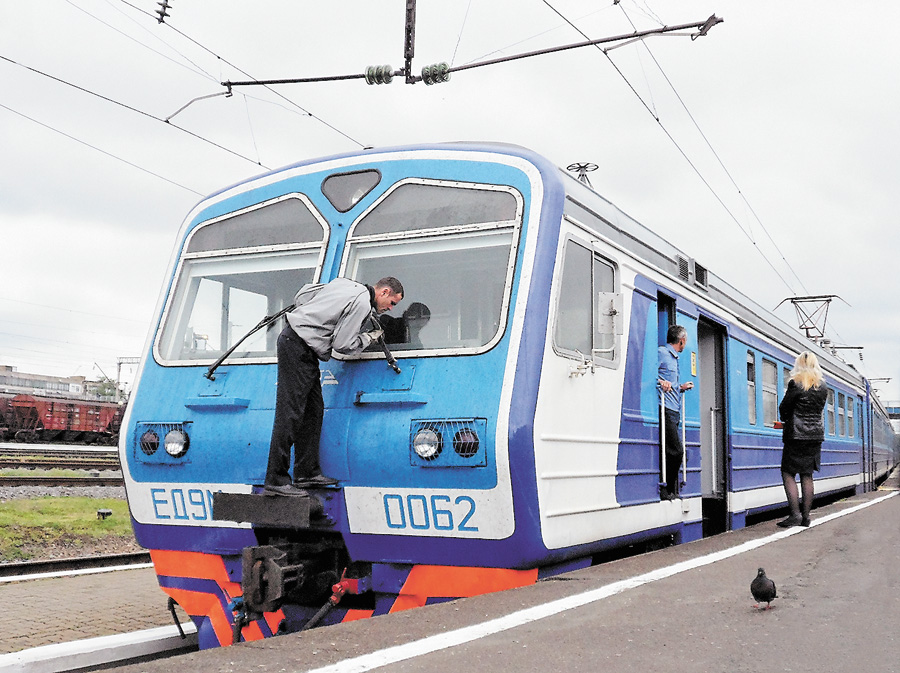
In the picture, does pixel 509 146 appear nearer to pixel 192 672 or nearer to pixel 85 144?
pixel 192 672

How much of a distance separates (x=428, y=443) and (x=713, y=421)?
504cm

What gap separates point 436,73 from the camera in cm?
944

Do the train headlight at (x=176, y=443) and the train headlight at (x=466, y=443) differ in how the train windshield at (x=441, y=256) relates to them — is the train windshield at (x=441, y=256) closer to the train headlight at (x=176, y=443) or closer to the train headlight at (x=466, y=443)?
the train headlight at (x=466, y=443)

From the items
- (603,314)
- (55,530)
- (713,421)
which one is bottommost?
(55,530)

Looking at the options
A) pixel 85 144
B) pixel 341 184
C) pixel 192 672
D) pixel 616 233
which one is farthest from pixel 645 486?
pixel 85 144

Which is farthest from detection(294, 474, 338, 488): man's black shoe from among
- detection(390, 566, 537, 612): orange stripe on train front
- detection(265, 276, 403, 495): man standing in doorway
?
detection(390, 566, 537, 612): orange stripe on train front

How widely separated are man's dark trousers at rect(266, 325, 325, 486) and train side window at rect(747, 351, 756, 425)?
610 cm

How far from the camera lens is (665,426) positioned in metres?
6.86

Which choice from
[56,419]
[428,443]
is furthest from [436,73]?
[56,419]

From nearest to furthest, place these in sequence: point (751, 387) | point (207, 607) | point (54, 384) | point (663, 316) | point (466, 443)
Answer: point (466, 443) < point (207, 607) < point (663, 316) < point (751, 387) < point (54, 384)

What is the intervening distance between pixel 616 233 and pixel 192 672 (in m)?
4.10

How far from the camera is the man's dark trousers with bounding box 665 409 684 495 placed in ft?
22.8

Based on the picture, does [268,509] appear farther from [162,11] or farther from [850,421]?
[850,421]

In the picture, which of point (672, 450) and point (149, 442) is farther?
point (672, 450)
